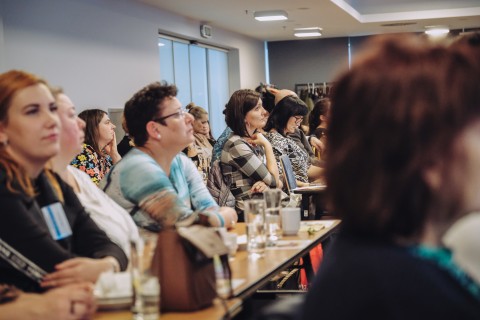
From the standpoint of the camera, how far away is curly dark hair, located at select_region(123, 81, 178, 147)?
10.9ft

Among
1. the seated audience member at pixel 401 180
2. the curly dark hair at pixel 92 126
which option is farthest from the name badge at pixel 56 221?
the curly dark hair at pixel 92 126

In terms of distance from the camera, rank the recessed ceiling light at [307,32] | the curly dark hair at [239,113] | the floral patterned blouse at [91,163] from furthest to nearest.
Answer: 1. the recessed ceiling light at [307,32]
2. the floral patterned blouse at [91,163]
3. the curly dark hair at [239,113]

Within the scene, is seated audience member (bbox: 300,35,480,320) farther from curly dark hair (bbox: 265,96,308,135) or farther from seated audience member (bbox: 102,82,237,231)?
curly dark hair (bbox: 265,96,308,135)

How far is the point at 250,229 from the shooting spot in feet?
9.11

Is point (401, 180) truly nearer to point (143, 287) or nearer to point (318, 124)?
point (143, 287)

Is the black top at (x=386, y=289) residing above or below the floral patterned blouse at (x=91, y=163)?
above

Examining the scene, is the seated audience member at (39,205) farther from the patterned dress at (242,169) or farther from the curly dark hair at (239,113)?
the curly dark hair at (239,113)

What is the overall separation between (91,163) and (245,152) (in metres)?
1.43

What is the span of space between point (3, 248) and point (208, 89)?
29.1 ft

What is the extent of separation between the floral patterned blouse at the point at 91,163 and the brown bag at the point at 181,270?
3.69 metres

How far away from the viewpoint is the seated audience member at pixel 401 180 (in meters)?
0.87

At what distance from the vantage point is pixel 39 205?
2.27m

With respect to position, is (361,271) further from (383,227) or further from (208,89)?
(208,89)

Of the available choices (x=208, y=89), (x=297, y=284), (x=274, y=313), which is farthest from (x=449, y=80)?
(x=208, y=89)
